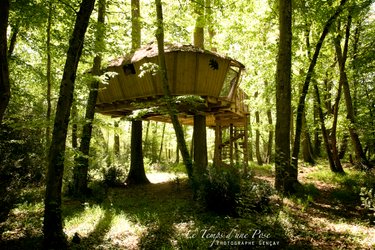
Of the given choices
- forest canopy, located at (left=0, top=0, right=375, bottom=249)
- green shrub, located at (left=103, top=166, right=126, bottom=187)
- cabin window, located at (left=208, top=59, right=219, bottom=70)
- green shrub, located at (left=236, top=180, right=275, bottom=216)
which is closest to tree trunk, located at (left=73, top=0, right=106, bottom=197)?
forest canopy, located at (left=0, top=0, right=375, bottom=249)

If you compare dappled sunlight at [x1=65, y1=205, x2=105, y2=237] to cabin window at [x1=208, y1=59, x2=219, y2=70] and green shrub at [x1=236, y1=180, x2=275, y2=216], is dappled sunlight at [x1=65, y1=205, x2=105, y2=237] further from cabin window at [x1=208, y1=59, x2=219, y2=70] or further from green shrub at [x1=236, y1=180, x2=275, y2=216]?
cabin window at [x1=208, y1=59, x2=219, y2=70]

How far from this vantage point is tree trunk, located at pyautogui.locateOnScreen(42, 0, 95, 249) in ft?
16.9

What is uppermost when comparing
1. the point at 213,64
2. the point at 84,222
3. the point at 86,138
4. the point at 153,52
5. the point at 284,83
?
the point at 153,52

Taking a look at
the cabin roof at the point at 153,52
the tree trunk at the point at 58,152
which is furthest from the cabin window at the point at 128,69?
the tree trunk at the point at 58,152

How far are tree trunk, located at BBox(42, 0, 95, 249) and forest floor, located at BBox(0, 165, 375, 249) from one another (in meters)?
0.51

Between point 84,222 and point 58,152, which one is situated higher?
point 58,152

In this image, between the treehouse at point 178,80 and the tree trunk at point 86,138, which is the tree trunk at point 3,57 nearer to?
the treehouse at point 178,80

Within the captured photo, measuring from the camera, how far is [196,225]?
21.1 ft

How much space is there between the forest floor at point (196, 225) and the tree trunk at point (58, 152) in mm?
513

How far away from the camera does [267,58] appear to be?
1421 centimetres

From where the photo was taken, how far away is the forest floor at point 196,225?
5461 mm

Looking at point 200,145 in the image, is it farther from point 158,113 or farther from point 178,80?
point 178,80

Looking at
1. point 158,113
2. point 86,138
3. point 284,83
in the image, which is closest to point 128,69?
point 158,113

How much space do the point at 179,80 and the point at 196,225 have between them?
6064 mm
